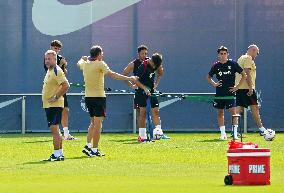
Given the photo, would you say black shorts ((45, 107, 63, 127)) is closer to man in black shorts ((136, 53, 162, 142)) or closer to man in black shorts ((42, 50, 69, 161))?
man in black shorts ((42, 50, 69, 161))

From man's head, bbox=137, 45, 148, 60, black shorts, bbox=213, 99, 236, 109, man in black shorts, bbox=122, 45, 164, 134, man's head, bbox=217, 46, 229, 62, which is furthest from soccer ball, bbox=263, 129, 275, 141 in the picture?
man's head, bbox=137, 45, 148, 60

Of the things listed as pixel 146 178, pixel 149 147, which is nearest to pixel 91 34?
pixel 149 147

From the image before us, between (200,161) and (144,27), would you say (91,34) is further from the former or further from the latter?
(200,161)

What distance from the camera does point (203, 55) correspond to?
101 ft

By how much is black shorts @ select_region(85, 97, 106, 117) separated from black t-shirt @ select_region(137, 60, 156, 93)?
4527mm

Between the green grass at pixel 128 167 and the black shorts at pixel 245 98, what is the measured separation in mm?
827

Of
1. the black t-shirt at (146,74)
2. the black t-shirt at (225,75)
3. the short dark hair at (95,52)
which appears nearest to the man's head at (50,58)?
the short dark hair at (95,52)

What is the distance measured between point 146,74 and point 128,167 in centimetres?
813

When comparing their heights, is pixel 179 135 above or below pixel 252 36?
below

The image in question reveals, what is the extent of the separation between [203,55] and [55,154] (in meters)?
11.3

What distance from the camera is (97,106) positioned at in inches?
851

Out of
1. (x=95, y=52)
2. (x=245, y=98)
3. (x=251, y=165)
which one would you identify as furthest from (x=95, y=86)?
(x=251, y=165)

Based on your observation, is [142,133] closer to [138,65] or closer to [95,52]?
[138,65]

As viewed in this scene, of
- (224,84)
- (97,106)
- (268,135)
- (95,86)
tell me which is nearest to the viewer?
(97,106)
